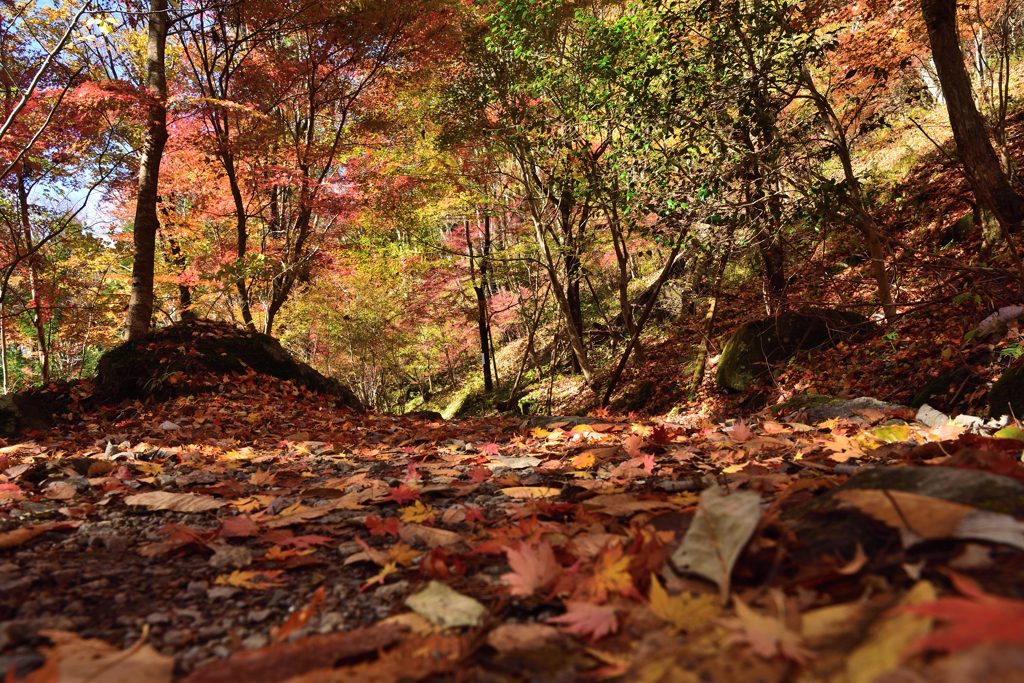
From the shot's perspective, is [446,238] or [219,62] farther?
[446,238]

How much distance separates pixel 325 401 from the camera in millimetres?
6668

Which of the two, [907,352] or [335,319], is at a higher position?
[335,319]

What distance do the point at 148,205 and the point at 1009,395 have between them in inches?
317

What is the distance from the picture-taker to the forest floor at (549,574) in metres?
0.72

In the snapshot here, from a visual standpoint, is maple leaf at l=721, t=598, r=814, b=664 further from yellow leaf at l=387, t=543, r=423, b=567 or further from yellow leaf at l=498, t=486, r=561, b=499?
yellow leaf at l=498, t=486, r=561, b=499

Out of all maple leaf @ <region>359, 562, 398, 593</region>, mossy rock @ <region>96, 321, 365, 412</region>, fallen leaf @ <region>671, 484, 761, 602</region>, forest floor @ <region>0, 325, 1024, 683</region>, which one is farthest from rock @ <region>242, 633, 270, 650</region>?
mossy rock @ <region>96, 321, 365, 412</region>

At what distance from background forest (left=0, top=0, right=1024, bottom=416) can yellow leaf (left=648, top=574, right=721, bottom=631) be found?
3306mm

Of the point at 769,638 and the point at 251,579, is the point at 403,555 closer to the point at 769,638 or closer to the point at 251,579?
the point at 251,579

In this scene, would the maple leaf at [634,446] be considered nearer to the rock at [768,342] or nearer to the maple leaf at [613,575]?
the maple leaf at [613,575]

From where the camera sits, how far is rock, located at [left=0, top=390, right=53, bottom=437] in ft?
14.6

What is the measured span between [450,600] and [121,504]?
5.38 feet

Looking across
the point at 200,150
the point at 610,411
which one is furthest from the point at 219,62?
the point at 610,411

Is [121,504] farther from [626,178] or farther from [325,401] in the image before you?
[626,178]

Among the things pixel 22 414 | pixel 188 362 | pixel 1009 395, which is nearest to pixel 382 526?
pixel 1009 395
